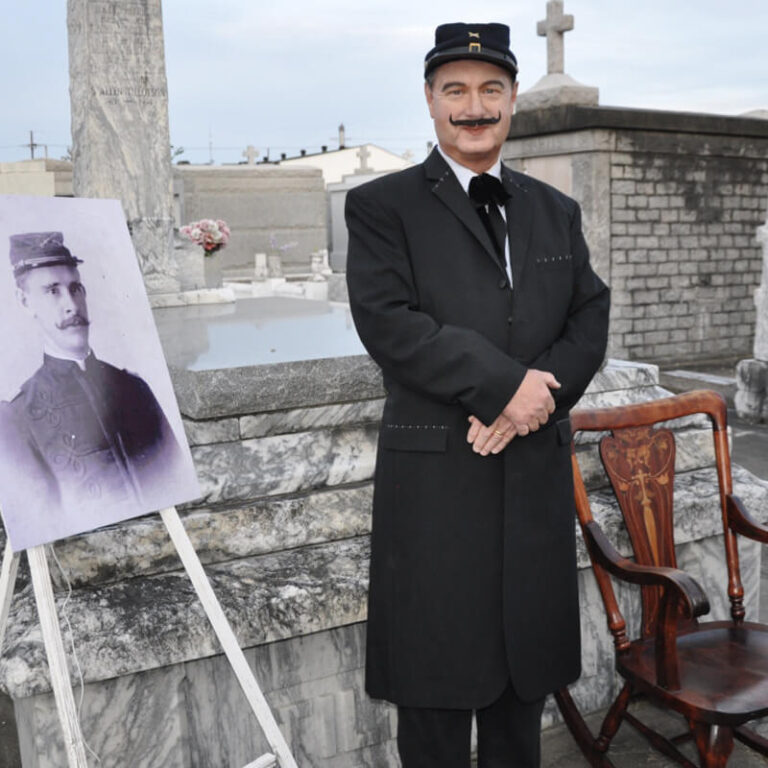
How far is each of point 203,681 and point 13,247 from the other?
108cm

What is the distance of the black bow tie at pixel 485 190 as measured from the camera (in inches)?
70.7

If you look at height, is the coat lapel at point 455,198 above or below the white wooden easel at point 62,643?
above

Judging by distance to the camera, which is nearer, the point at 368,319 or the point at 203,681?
the point at 368,319

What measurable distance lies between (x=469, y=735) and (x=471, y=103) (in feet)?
4.23

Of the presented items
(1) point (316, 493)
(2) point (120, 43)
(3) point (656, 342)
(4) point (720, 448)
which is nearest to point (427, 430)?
(1) point (316, 493)

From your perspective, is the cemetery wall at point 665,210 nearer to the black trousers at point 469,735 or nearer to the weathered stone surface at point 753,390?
the weathered stone surface at point 753,390

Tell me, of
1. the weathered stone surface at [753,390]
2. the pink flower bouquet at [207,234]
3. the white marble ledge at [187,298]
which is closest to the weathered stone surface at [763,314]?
the weathered stone surface at [753,390]

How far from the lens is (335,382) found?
2559mm

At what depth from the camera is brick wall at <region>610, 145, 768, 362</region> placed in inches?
381

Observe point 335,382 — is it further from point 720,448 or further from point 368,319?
point 720,448

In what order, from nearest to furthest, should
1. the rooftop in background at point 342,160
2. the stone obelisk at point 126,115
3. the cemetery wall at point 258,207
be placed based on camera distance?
the stone obelisk at point 126,115, the cemetery wall at point 258,207, the rooftop in background at point 342,160

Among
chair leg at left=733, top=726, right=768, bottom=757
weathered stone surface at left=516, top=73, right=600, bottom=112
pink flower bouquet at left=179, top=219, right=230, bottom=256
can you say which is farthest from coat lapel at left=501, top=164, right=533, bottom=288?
weathered stone surface at left=516, top=73, right=600, bottom=112

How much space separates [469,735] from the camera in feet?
6.31

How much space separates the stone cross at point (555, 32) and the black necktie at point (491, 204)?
8.79 metres
